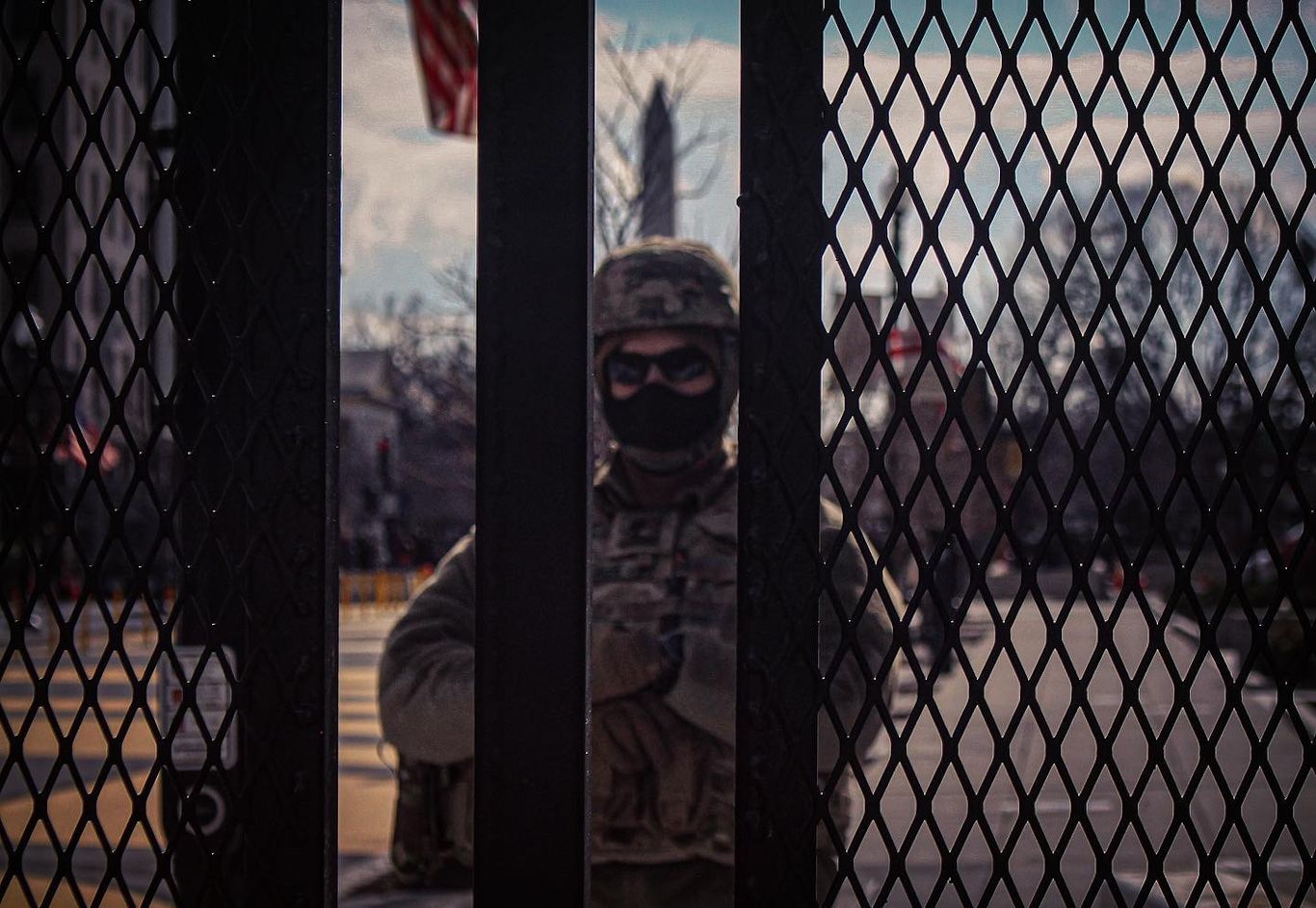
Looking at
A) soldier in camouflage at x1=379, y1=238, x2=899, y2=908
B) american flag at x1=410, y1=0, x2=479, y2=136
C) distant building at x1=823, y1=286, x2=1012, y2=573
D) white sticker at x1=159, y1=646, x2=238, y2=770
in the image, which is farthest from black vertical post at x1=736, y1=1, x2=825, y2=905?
american flag at x1=410, y1=0, x2=479, y2=136

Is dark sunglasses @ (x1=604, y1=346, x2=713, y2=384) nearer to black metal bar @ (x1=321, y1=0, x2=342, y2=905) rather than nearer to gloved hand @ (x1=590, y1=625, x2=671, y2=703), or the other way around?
gloved hand @ (x1=590, y1=625, x2=671, y2=703)

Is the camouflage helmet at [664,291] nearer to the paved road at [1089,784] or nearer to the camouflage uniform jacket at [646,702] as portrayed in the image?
the camouflage uniform jacket at [646,702]

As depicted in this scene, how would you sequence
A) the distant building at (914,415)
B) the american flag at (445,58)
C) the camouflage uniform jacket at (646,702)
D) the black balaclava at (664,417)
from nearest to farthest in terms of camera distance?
the distant building at (914,415) → the camouflage uniform jacket at (646,702) → the black balaclava at (664,417) → the american flag at (445,58)

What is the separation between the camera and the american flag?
10461mm

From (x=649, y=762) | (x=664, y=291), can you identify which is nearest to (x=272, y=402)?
(x=649, y=762)

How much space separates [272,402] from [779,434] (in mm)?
742

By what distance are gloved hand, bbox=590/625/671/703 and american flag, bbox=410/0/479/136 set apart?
8153 mm

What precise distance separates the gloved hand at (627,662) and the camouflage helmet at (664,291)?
94cm

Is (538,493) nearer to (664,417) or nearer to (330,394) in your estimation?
(330,394)

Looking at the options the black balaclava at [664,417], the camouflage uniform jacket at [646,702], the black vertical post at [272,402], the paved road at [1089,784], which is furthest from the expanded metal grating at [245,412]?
the black balaclava at [664,417]

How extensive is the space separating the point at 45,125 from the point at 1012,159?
4.60 feet

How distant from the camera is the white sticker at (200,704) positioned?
177 centimetres

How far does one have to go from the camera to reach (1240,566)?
1.72 m

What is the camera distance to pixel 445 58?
1061 centimetres
